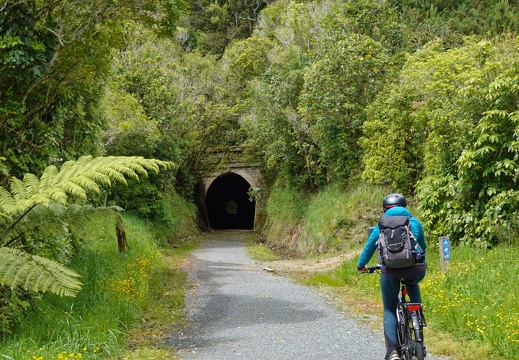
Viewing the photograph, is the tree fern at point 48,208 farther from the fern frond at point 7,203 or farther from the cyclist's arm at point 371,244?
the cyclist's arm at point 371,244

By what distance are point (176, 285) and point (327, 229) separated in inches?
293

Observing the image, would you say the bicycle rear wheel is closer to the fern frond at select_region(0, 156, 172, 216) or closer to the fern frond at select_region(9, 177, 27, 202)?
the fern frond at select_region(0, 156, 172, 216)

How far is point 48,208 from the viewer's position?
486cm

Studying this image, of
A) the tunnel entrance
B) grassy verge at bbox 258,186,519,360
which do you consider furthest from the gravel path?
the tunnel entrance

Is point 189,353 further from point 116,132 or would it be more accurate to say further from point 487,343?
point 116,132

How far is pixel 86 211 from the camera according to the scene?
503 cm

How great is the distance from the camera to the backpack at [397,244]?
13.8 ft

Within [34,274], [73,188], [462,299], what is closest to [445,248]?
[462,299]

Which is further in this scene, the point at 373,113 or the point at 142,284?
the point at 373,113

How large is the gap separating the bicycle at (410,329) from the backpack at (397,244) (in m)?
0.28

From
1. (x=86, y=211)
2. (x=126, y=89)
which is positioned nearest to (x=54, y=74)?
(x=86, y=211)

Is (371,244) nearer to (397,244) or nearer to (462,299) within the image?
(397,244)

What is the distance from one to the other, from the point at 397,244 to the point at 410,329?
0.85m

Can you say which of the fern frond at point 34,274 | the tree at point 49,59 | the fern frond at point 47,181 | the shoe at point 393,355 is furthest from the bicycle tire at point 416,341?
the tree at point 49,59
